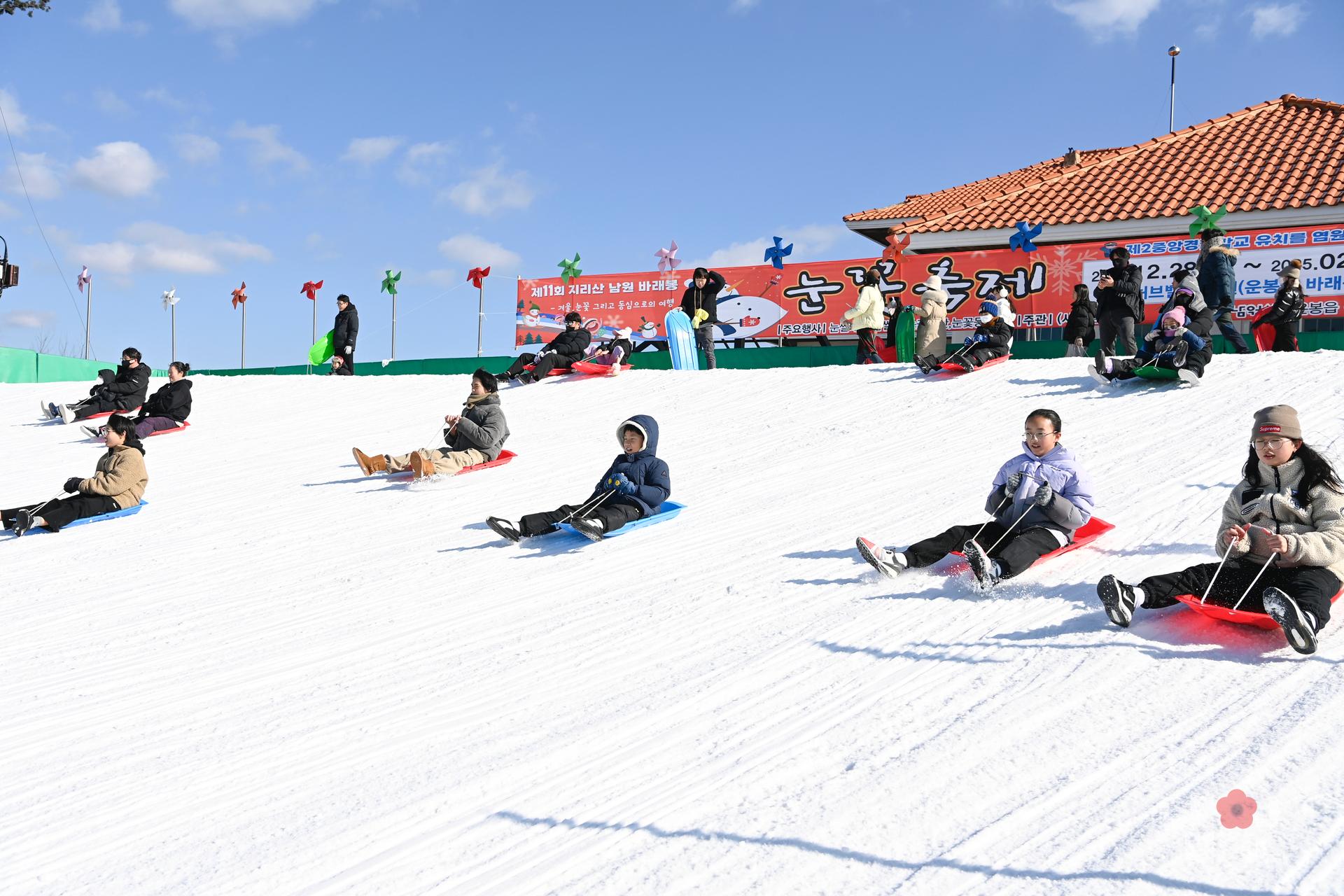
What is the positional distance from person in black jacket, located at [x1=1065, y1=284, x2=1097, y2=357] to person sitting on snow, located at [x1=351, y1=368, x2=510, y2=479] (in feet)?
22.9

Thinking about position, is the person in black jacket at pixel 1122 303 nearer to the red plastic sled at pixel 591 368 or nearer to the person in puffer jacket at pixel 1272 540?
the red plastic sled at pixel 591 368

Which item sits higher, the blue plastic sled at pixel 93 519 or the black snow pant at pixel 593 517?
the black snow pant at pixel 593 517

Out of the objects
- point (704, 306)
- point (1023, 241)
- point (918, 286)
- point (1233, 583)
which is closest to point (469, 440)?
point (704, 306)

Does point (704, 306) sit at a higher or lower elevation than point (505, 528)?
higher

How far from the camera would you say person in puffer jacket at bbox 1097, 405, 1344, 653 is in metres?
3.96

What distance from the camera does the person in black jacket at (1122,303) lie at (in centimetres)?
1138

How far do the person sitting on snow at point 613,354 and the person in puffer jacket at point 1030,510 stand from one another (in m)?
8.64

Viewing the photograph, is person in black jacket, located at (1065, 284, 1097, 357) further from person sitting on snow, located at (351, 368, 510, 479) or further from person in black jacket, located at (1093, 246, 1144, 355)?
person sitting on snow, located at (351, 368, 510, 479)

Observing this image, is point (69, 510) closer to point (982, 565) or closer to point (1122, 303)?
point (982, 565)

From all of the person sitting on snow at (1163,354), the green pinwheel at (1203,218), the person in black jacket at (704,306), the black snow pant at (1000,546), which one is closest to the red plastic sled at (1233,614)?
the black snow pant at (1000,546)

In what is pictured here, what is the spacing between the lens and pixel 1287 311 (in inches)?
441

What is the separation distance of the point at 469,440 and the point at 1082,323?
7.51 m

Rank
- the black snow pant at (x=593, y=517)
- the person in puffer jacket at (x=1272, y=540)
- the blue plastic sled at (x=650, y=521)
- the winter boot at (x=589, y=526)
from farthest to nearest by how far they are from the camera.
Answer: the blue plastic sled at (x=650, y=521)
the black snow pant at (x=593, y=517)
the winter boot at (x=589, y=526)
the person in puffer jacket at (x=1272, y=540)

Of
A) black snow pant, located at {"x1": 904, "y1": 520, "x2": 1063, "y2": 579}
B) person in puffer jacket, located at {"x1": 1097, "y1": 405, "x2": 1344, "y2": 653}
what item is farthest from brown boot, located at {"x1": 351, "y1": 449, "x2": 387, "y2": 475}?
person in puffer jacket, located at {"x1": 1097, "y1": 405, "x2": 1344, "y2": 653}
